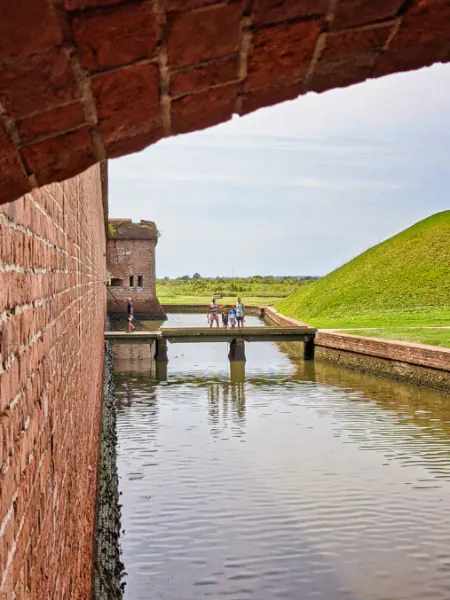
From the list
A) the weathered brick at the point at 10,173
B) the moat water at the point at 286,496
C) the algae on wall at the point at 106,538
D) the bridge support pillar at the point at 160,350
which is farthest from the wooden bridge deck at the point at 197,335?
the weathered brick at the point at 10,173

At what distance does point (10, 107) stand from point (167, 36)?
0.27m

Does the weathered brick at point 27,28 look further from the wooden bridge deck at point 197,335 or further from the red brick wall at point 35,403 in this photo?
the wooden bridge deck at point 197,335

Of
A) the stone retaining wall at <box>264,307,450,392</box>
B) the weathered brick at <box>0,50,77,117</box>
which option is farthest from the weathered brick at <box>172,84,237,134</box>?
the stone retaining wall at <box>264,307,450,392</box>

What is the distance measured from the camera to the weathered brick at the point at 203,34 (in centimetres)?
118

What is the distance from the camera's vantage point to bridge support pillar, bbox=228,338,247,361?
2602 cm

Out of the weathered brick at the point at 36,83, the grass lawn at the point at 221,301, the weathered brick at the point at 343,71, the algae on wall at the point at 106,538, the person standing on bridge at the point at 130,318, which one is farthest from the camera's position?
the grass lawn at the point at 221,301

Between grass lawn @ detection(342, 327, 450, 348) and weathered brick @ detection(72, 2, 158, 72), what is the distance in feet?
68.4

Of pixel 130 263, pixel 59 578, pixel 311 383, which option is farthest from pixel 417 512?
pixel 130 263

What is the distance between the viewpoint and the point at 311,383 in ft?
70.2

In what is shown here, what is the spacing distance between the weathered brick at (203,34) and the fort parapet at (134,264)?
44.2 m

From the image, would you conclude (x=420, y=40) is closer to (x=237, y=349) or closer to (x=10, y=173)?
(x=10, y=173)

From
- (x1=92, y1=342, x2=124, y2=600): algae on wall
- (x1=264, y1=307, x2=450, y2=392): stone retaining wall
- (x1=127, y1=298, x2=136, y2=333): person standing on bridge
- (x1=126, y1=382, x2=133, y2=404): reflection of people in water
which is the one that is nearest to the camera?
(x1=92, y1=342, x2=124, y2=600): algae on wall

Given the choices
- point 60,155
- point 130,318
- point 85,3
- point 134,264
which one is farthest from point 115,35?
point 134,264

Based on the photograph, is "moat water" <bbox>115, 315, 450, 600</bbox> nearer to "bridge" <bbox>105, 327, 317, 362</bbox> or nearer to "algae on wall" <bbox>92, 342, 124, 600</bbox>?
"algae on wall" <bbox>92, 342, 124, 600</bbox>
